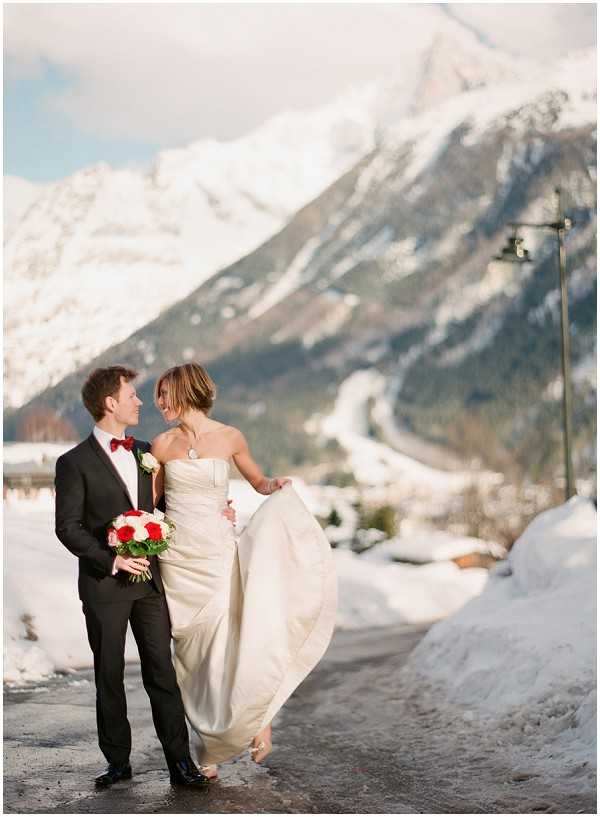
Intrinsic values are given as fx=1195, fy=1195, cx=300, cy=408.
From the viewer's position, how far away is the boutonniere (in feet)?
20.6

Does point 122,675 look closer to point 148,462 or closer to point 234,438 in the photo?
point 148,462

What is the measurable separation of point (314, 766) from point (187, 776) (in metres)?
1.10

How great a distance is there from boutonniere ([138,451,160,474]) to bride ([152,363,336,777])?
20cm

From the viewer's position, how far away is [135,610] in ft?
21.0

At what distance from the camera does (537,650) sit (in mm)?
9094

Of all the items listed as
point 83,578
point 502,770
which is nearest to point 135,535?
point 83,578

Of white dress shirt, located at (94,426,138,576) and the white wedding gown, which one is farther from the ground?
white dress shirt, located at (94,426,138,576)

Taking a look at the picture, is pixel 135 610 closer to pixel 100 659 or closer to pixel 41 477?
pixel 100 659

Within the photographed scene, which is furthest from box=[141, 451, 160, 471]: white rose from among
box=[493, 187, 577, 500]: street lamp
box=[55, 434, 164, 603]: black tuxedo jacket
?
box=[493, 187, 577, 500]: street lamp

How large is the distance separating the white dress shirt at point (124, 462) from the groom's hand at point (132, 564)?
331 mm

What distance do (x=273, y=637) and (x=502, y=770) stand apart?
173 centimetres

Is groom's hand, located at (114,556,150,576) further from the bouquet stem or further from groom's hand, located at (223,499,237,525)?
groom's hand, located at (223,499,237,525)

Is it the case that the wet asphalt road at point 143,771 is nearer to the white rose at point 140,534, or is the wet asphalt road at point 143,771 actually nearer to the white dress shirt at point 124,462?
the white rose at point 140,534

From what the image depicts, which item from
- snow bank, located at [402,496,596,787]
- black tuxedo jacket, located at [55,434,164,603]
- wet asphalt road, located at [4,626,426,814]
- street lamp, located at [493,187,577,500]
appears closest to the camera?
wet asphalt road, located at [4,626,426,814]
